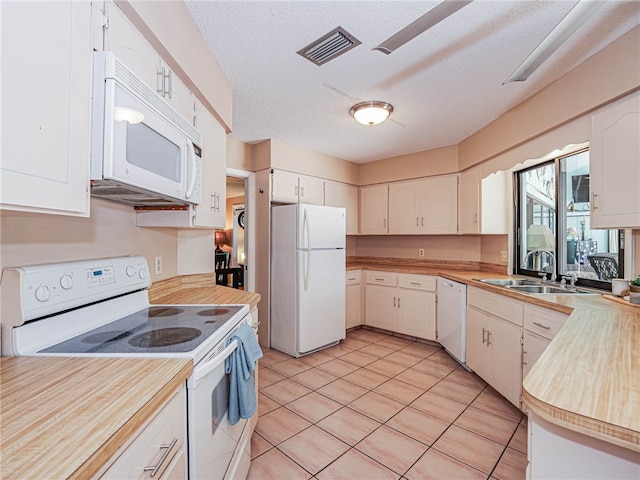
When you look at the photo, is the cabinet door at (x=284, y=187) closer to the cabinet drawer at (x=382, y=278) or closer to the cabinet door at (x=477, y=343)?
the cabinet drawer at (x=382, y=278)

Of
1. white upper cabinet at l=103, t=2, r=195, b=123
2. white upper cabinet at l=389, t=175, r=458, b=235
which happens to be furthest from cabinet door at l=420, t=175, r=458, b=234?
white upper cabinet at l=103, t=2, r=195, b=123

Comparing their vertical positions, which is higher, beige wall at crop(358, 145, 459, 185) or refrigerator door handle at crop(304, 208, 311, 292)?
beige wall at crop(358, 145, 459, 185)

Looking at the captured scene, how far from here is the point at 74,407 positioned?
718mm

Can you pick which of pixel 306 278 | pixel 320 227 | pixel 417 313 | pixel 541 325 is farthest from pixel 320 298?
pixel 541 325

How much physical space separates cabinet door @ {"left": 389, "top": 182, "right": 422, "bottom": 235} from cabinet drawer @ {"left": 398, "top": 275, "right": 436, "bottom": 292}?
2.07 ft

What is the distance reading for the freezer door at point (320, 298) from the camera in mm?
3371

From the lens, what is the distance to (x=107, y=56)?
998 millimetres

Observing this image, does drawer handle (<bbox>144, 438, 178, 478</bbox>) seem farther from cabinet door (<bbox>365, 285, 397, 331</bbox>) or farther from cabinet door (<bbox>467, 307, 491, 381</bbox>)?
cabinet door (<bbox>365, 285, 397, 331</bbox>)

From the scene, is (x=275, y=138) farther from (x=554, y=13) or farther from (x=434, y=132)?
(x=554, y=13)

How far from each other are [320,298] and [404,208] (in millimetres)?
1717

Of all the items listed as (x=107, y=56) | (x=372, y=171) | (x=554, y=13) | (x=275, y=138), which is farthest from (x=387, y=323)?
(x=107, y=56)

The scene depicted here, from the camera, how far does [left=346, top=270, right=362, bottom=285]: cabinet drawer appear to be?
4.16 m

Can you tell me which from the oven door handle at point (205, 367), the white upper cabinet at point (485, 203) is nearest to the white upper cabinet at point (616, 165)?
the white upper cabinet at point (485, 203)

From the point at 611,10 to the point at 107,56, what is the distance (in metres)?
2.27
